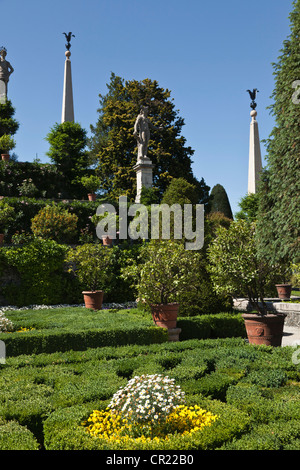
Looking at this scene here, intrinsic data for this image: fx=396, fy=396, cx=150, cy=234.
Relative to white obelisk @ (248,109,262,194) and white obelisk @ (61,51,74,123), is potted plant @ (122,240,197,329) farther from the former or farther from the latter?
white obelisk @ (248,109,262,194)

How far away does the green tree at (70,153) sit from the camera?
2356 cm

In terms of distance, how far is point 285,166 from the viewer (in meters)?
7.07

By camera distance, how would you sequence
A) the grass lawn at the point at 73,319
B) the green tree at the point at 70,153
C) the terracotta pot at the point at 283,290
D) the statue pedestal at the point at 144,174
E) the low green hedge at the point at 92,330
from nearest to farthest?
the low green hedge at the point at 92,330 → the grass lawn at the point at 73,319 → the terracotta pot at the point at 283,290 → the statue pedestal at the point at 144,174 → the green tree at the point at 70,153

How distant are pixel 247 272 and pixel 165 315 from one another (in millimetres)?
1953

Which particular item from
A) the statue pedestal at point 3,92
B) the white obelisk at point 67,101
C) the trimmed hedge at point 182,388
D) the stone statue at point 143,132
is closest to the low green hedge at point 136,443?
the trimmed hedge at point 182,388

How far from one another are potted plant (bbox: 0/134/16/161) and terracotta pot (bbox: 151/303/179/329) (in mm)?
16153

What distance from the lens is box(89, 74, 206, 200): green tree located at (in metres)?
26.3

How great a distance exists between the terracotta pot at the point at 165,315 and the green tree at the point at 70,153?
53.1ft

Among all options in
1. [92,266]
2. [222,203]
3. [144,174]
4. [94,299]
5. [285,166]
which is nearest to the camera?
[285,166]

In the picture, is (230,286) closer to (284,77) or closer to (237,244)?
(237,244)

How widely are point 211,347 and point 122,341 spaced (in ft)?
5.74

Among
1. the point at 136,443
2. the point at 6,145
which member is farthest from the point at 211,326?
the point at 6,145

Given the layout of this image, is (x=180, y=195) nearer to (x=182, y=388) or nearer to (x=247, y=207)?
(x=182, y=388)

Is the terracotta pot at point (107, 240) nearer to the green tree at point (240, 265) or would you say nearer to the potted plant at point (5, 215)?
the potted plant at point (5, 215)
